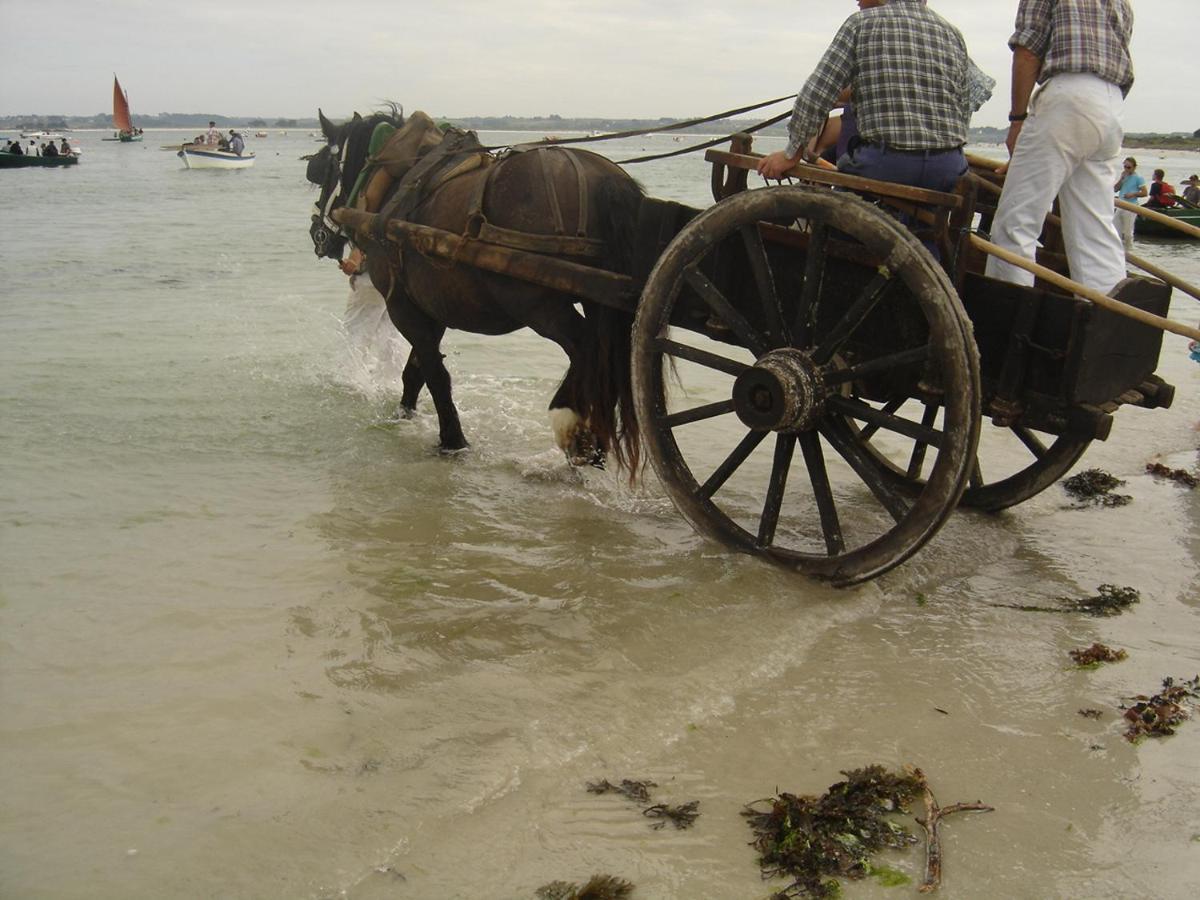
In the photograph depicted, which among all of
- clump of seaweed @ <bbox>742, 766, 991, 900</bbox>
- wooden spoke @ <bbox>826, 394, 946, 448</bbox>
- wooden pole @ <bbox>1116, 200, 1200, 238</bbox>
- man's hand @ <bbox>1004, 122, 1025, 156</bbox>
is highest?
man's hand @ <bbox>1004, 122, 1025, 156</bbox>

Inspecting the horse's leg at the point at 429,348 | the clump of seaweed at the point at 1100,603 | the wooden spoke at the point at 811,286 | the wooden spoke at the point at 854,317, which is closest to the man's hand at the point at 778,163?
the wooden spoke at the point at 811,286

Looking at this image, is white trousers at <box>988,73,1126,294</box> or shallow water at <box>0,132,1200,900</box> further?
white trousers at <box>988,73,1126,294</box>

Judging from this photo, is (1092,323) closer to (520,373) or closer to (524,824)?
(524,824)

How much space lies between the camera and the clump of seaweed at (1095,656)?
343 centimetres

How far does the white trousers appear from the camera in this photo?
11.6ft

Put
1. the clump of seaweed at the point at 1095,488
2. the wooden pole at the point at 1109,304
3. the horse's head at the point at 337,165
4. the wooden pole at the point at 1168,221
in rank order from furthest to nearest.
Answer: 1. the horse's head at the point at 337,165
2. the clump of seaweed at the point at 1095,488
3. the wooden pole at the point at 1168,221
4. the wooden pole at the point at 1109,304

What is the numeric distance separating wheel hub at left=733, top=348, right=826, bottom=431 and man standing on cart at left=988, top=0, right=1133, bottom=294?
0.85 m

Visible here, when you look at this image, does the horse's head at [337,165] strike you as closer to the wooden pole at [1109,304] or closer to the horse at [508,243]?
the horse at [508,243]

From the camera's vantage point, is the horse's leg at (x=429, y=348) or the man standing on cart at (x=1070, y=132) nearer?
the man standing on cart at (x=1070, y=132)

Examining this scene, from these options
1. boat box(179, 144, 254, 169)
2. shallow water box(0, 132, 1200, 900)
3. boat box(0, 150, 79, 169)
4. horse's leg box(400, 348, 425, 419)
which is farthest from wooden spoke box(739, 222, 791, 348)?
boat box(179, 144, 254, 169)

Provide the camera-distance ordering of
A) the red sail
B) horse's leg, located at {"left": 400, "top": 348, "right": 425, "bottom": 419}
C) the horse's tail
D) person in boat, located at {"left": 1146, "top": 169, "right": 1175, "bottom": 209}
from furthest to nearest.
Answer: the red sail
person in boat, located at {"left": 1146, "top": 169, "right": 1175, "bottom": 209}
horse's leg, located at {"left": 400, "top": 348, "right": 425, "bottom": 419}
the horse's tail

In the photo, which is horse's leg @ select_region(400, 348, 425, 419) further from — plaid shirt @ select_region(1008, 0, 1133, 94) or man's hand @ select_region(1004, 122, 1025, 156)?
plaid shirt @ select_region(1008, 0, 1133, 94)

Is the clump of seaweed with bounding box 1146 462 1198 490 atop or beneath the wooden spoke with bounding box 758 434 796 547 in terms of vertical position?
beneath

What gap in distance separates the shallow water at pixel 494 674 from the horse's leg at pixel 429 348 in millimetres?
241
